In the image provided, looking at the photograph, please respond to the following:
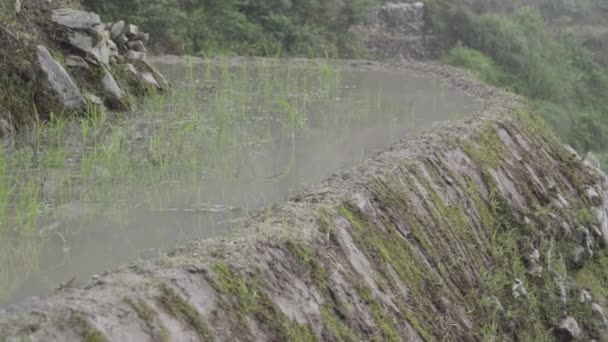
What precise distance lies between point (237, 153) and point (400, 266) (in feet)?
5.74

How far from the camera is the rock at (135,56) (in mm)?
Result: 8516

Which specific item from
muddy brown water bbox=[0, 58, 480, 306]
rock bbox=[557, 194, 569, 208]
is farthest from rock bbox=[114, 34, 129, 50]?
rock bbox=[557, 194, 569, 208]

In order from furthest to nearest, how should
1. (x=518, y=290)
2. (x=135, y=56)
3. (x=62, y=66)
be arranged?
(x=135, y=56)
(x=62, y=66)
(x=518, y=290)

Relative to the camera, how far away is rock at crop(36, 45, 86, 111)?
6.57 meters

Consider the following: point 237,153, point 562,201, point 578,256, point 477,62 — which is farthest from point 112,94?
point 477,62

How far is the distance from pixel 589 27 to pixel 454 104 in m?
13.8

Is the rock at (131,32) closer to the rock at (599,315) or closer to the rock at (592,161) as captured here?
the rock at (592,161)

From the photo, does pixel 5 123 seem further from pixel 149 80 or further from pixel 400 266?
pixel 400 266

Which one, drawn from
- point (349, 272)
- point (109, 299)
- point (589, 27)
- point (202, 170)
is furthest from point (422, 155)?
point (589, 27)

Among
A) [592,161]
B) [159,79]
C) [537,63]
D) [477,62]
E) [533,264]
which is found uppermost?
[159,79]

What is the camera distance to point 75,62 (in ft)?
23.8

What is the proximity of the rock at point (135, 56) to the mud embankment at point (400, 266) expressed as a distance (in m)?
3.20

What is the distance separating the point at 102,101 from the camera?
23.0 feet

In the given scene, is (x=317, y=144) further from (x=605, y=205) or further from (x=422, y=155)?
(x=605, y=205)
